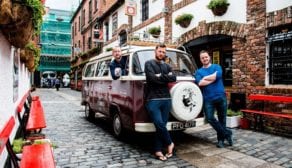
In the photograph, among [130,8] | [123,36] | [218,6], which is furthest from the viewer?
[123,36]

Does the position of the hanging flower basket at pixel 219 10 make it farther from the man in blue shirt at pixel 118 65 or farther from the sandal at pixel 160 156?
the sandal at pixel 160 156

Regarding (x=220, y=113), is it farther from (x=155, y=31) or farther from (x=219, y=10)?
(x=155, y=31)

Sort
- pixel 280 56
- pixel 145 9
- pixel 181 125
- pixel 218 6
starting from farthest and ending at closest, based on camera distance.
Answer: pixel 145 9, pixel 218 6, pixel 280 56, pixel 181 125

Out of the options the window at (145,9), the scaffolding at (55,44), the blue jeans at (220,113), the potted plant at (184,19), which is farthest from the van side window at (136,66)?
the scaffolding at (55,44)

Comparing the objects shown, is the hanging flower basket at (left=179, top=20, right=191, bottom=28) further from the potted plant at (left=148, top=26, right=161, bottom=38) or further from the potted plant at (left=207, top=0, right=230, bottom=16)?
the potted plant at (left=148, top=26, right=161, bottom=38)

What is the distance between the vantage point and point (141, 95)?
18.4ft

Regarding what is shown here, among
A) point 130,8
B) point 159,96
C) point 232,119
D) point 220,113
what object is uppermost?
point 130,8

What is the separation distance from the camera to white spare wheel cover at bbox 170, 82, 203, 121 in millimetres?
5482

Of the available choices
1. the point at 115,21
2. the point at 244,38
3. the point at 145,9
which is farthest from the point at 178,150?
the point at 115,21

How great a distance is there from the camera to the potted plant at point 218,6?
911cm

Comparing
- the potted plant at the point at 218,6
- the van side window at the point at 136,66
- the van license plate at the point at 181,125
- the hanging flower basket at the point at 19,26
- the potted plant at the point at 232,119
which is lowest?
the potted plant at the point at 232,119

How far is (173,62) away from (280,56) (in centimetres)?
317

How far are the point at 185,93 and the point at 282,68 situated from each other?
3510 mm

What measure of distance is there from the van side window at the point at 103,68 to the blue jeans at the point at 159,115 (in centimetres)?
273
